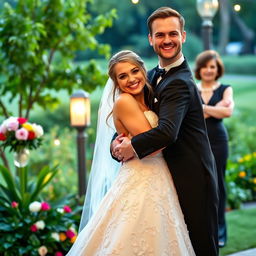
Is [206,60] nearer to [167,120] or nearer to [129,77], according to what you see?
[129,77]

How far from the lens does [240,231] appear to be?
19.8 feet

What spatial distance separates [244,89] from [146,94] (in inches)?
392

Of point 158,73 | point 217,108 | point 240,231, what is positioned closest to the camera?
point 158,73

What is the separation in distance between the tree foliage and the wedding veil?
2.20 meters

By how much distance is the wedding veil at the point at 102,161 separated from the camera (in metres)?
3.64

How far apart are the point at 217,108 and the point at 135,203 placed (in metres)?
2.29

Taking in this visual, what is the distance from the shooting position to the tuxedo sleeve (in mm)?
3068

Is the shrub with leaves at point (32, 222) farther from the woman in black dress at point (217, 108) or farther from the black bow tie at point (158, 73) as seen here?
the black bow tie at point (158, 73)

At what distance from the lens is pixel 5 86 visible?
6359mm

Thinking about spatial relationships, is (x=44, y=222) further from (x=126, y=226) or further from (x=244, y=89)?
(x=244, y=89)

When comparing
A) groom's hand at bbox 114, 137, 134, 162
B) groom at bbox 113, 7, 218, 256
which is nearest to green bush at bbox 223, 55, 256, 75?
groom at bbox 113, 7, 218, 256

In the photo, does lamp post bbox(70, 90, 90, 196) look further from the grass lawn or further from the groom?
the groom

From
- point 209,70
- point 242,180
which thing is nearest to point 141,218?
point 209,70

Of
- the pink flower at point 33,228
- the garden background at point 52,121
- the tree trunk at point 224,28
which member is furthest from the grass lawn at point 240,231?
Answer: the tree trunk at point 224,28
